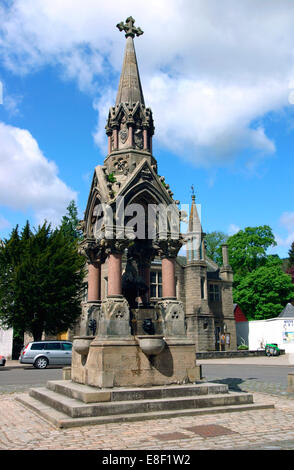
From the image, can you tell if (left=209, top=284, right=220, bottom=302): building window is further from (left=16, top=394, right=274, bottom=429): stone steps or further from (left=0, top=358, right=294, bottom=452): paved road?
(left=0, top=358, right=294, bottom=452): paved road

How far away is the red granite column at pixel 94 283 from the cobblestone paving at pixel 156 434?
13.1 ft

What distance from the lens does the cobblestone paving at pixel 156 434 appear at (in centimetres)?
563

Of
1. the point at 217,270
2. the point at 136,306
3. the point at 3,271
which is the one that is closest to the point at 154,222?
the point at 136,306

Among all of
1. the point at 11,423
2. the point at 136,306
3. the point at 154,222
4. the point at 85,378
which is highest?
the point at 154,222

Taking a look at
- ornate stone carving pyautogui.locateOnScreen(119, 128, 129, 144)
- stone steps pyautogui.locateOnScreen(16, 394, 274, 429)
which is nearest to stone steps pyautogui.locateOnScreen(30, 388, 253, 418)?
stone steps pyautogui.locateOnScreen(16, 394, 274, 429)

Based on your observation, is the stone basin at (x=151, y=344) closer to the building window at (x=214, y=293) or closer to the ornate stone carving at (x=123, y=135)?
the ornate stone carving at (x=123, y=135)

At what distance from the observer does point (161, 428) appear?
22.1 feet

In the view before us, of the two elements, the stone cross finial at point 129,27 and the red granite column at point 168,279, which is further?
the stone cross finial at point 129,27

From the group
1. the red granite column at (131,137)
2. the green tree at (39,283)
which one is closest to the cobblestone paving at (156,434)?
the red granite column at (131,137)

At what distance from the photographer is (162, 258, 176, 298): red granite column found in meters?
10.5

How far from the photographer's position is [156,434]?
6289 mm

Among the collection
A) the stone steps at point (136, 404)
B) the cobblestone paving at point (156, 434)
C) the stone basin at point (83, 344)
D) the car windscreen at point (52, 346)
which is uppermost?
the stone basin at point (83, 344)

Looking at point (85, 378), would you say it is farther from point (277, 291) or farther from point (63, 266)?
point (277, 291)
